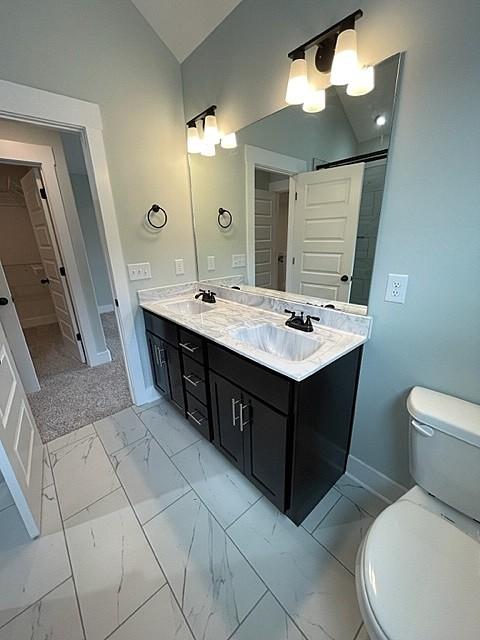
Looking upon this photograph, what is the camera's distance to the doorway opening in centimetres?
229

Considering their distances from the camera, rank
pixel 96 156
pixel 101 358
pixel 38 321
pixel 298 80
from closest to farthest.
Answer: pixel 298 80, pixel 96 156, pixel 101 358, pixel 38 321

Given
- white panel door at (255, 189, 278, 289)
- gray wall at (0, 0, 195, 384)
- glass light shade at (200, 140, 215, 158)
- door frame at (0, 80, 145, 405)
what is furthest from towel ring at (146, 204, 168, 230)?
white panel door at (255, 189, 278, 289)

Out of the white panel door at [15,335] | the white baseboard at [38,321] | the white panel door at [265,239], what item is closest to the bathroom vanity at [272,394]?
the white panel door at [265,239]

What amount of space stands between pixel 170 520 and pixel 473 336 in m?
1.61

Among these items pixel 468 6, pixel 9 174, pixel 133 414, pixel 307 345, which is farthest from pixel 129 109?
pixel 9 174

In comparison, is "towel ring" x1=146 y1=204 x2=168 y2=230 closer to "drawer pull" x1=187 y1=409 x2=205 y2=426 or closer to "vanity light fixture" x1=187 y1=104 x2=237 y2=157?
"vanity light fixture" x1=187 y1=104 x2=237 y2=157

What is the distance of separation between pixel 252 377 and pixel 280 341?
0.40 meters

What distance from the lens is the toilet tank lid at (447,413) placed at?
921 millimetres

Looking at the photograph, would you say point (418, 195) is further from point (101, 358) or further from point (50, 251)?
point (50, 251)

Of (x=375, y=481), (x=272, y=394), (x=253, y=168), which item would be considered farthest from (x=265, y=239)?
(x=375, y=481)

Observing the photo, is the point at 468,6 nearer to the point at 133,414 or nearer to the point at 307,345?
the point at 307,345

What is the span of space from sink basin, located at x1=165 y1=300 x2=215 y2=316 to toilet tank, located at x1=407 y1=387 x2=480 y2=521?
4.77ft

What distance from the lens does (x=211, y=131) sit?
1.81m

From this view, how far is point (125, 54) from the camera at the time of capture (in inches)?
65.4
